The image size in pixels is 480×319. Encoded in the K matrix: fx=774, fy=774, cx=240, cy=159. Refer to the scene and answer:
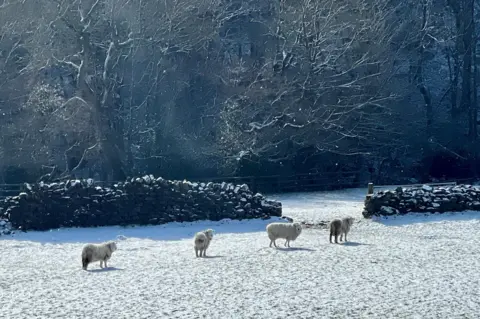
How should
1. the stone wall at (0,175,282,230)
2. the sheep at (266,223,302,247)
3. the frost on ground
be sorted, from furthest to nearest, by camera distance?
1. the stone wall at (0,175,282,230)
2. the sheep at (266,223,302,247)
3. the frost on ground

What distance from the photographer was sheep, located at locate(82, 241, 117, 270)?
61.3ft

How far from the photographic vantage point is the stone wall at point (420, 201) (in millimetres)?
28156

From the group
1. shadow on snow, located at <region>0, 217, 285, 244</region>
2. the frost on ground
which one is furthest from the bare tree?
the frost on ground

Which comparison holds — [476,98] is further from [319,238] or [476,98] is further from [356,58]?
[319,238]

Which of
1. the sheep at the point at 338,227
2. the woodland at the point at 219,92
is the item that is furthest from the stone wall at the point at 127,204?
the woodland at the point at 219,92

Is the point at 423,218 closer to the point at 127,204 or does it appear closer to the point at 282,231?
the point at 282,231

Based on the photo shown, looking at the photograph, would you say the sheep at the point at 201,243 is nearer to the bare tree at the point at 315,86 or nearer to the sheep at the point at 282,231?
the sheep at the point at 282,231

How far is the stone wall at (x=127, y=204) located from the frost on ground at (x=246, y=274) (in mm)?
584

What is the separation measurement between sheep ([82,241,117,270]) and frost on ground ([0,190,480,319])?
0.85 ft

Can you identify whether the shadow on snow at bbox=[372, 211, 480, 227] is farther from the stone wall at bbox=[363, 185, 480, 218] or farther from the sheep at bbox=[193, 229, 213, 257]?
the sheep at bbox=[193, 229, 213, 257]

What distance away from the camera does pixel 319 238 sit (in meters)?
23.8

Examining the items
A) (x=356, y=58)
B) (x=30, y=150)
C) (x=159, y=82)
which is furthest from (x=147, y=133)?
(x=356, y=58)

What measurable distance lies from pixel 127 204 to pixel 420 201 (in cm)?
1065

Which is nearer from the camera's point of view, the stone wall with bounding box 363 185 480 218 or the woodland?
the stone wall with bounding box 363 185 480 218
